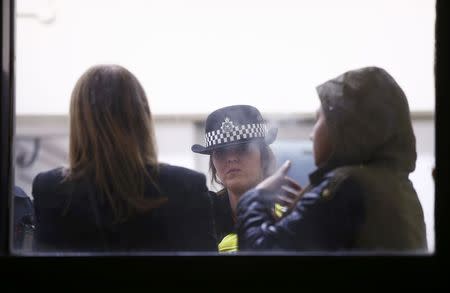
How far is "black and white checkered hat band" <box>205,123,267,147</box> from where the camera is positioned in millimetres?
2326

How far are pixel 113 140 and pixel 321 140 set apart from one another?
67 cm

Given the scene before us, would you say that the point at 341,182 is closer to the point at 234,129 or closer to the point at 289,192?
the point at 289,192

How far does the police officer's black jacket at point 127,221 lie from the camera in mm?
1804

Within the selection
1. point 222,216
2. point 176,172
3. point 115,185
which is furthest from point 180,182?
point 222,216

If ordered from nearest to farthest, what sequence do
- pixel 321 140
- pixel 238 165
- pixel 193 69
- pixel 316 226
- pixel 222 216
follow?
pixel 316 226 < pixel 321 140 < pixel 222 216 < pixel 238 165 < pixel 193 69

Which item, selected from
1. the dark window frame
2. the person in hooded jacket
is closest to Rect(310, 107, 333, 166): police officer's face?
the person in hooded jacket

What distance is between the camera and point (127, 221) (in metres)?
1.84

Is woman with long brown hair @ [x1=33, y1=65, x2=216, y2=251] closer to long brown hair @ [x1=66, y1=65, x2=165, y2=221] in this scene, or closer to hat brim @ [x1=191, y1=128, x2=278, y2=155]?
long brown hair @ [x1=66, y1=65, x2=165, y2=221]

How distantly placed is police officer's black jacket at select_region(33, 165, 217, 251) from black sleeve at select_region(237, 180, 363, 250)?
223 millimetres

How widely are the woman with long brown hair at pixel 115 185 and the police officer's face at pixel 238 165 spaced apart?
0.97 feet
